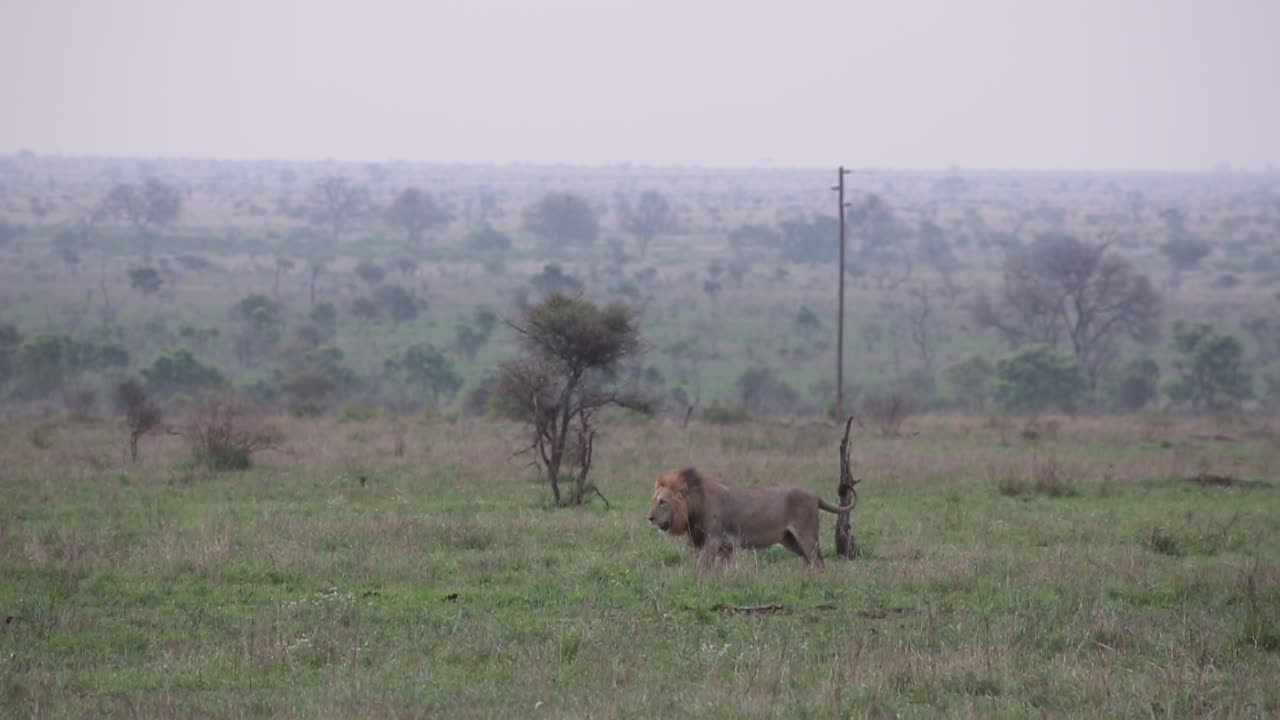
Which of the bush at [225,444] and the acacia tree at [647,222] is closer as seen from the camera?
the bush at [225,444]

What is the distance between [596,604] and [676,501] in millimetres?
1650

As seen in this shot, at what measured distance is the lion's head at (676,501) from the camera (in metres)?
11.8

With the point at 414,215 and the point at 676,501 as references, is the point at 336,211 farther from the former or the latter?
the point at 676,501

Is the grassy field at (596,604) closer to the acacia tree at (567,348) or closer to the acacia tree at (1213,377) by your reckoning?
the acacia tree at (567,348)

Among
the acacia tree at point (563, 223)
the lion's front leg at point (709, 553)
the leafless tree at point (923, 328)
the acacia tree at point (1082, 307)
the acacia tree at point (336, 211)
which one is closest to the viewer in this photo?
the lion's front leg at point (709, 553)

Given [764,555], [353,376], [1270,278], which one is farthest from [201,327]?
[1270,278]

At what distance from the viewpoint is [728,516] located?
1208 cm

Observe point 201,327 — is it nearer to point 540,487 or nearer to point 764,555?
point 540,487

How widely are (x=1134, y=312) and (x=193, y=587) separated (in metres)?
53.5

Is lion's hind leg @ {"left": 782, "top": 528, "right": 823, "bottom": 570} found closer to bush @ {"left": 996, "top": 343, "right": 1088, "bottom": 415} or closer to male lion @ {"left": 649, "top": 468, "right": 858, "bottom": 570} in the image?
male lion @ {"left": 649, "top": 468, "right": 858, "bottom": 570}

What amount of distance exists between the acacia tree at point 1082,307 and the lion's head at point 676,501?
156ft

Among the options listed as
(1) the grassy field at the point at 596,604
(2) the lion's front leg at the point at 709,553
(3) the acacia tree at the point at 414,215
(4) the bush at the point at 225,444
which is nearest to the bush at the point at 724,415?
(4) the bush at the point at 225,444

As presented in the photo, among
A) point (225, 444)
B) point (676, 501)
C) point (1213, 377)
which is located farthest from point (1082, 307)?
point (676, 501)

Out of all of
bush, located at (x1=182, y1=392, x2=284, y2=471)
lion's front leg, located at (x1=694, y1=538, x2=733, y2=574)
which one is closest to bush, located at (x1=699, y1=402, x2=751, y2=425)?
bush, located at (x1=182, y1=392, x2=284, y2=471)
